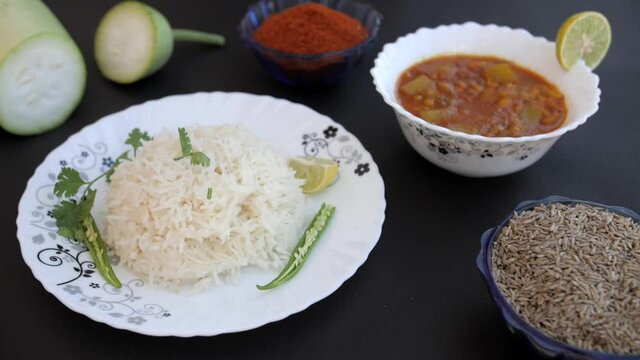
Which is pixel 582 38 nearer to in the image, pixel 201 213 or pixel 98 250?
pixel 201 213

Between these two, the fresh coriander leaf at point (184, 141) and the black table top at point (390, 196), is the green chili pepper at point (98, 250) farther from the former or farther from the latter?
the fresh coriander leaf at point (184, 141)

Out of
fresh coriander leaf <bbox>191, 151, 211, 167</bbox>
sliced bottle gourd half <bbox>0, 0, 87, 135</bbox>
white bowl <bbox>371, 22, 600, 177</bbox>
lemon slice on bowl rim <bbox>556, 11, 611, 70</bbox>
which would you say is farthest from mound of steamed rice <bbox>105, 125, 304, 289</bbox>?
lemon slice on bowl rim <bbox>556, 11, 611, 70</bbox>

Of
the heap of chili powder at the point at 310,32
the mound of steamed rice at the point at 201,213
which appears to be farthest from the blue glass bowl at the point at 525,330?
the heap of chili powder at the point at 310,32

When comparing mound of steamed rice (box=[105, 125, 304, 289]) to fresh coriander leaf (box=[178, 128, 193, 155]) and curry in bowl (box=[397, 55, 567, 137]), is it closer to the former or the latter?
fresh coriander leaf (box=[178, 128, 193, 155])

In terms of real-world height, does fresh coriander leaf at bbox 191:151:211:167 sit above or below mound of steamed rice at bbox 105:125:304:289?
above

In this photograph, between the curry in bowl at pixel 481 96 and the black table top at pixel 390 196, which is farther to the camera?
the curry in bowl at pixel 481 96
